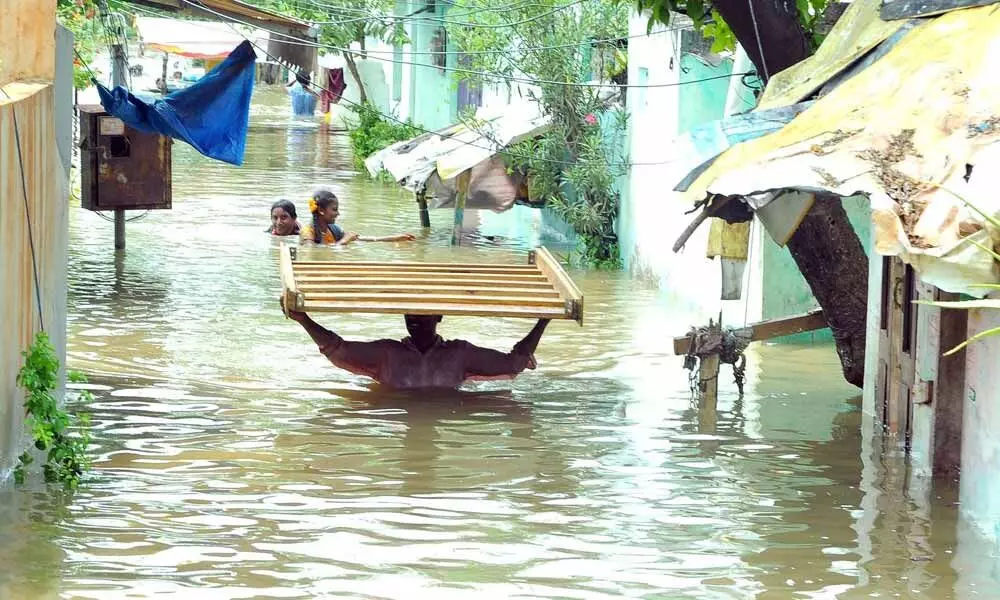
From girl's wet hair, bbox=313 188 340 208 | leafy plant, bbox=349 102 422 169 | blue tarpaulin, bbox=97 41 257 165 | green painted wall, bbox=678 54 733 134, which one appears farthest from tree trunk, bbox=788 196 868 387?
leafy plant, bbox=349 102 422 169

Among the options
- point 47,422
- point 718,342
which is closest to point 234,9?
point 718,342

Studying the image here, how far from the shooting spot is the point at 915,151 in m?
6.36

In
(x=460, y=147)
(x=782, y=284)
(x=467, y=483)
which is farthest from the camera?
(x=460, y=147)

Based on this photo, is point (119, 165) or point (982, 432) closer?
point (982, 432)

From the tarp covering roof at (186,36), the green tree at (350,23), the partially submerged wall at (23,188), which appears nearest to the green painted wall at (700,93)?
the partially submerged wall at (23,188)

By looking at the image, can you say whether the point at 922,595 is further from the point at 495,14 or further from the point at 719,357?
the point at 495,14

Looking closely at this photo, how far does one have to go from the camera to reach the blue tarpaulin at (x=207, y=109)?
1338 cm

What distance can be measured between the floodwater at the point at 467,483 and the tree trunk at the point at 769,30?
2296mm

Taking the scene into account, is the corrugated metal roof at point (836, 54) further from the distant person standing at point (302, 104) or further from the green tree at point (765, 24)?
the distant person standing at point (302, 104)

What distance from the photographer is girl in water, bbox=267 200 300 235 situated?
1769 cm

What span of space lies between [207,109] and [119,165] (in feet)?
7.84

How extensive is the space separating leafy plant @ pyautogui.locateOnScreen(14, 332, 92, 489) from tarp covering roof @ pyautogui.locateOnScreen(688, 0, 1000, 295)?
3.32m

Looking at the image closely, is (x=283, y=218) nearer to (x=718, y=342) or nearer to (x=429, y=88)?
(x=718, y=342)

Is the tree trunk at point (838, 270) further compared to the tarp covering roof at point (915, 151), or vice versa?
the tree trunk at point (838, 270)
